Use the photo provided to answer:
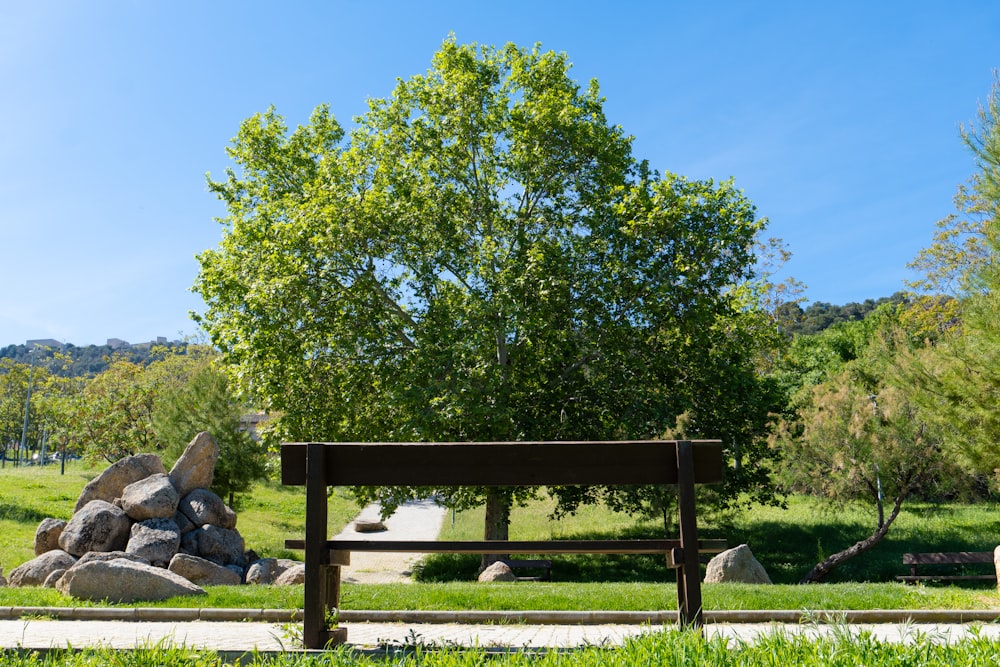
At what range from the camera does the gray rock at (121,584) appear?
32.1ft

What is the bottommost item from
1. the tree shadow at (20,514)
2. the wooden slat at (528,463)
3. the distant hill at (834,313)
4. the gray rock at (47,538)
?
the tree shadow at (20,514)

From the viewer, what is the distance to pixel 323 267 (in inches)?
747

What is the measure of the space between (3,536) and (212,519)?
6932mm

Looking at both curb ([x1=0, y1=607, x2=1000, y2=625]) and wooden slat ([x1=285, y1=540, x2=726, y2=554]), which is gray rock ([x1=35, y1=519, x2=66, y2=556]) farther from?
wooden slat ([x1=285, y1=540, x2=726, y2=554])

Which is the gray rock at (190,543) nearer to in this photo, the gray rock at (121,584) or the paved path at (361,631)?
the gray rock at (121,584)

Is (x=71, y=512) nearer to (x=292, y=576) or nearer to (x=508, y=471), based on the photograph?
(x=292, y=576)

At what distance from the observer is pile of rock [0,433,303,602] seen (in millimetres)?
13398

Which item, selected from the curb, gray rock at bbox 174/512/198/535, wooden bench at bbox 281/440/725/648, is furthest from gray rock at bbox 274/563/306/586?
wooden bench at bbox 281/440/725/648

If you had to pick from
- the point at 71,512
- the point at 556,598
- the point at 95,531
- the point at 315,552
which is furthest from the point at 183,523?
the point at 315,552

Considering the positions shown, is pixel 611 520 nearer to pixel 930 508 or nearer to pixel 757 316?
pixel 757 316

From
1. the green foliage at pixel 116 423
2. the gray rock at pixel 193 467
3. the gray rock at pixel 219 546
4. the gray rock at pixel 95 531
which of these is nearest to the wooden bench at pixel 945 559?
the gray rock at pixel 219 546

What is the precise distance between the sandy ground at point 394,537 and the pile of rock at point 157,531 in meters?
2.58

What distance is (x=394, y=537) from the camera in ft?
86.6

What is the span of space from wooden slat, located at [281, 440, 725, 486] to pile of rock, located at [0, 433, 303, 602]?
7.56m
